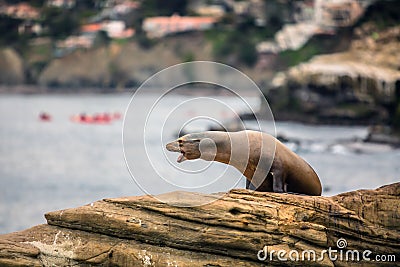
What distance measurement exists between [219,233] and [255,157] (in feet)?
3.42

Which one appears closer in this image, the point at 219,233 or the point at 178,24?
the point at 219,233

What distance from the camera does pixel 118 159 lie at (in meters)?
34.6

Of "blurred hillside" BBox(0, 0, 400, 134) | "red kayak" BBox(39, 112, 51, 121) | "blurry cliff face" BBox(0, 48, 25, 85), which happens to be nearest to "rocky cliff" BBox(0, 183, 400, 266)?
"blurred hillside" BBox(0, 0, 400, 134)

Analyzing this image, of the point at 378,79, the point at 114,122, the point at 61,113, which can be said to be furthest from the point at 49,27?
the point at 378,79

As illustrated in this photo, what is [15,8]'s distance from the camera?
53562 mm

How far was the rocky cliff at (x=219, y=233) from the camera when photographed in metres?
7.00

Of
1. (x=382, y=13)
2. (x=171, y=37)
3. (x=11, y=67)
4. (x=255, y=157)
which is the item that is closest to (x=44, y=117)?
(x=11, y=67)

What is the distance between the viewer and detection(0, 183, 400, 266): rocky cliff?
7000 millimetres

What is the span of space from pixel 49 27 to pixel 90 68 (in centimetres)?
370

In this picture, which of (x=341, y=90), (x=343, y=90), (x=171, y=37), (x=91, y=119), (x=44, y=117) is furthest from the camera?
(x=171, y=37)

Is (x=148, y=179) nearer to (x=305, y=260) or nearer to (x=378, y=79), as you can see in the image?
(x=305, y=260)

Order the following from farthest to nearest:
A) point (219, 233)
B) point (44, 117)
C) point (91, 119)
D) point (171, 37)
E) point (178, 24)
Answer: point (171, 37)
point (178, 24)
point (91, 119)
point (44, 117)
point (219, 233)

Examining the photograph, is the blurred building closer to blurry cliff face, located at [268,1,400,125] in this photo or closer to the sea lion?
blurry cliff face, located at [268,1,400,125]

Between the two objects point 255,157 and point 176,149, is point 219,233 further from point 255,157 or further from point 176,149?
point 255,157
